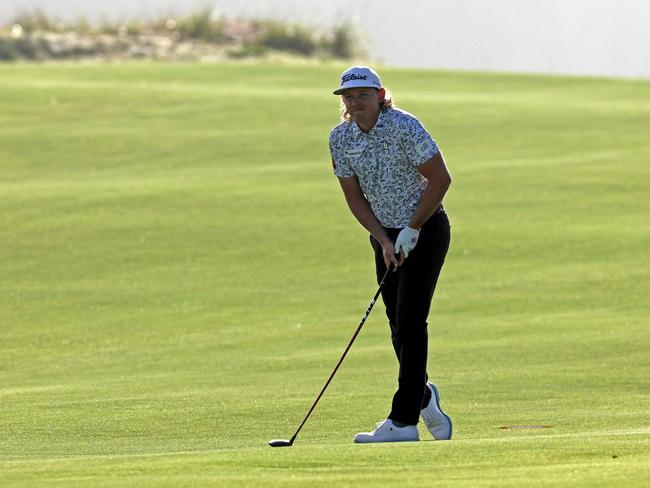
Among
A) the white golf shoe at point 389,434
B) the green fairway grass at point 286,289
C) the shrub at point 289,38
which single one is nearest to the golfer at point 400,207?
the white golf shoe at point 389,434

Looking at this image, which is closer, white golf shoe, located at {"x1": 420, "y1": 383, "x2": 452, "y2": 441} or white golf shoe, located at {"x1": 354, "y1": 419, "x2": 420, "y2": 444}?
white golf shoe, located at {"x1": 354, "y1": 419, "x2": 420, "y2": 444}

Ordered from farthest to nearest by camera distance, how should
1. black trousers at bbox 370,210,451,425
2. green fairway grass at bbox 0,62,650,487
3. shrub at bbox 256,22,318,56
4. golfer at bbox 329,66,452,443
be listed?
1. shrub at bbox 256,22,318,56
2. black trousers at bbox 370,210,451,425
3. golfer at bbox 329,66,452,443
4. green fairway grass at bbox 0,62,650,487

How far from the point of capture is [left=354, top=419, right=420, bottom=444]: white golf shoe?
25.5ft

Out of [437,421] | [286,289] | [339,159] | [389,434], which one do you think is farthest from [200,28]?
[389,434]

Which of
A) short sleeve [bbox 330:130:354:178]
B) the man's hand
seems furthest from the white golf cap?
the man's hand

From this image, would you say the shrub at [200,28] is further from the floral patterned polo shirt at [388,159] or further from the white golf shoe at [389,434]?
the white golf shoe at [389,434]

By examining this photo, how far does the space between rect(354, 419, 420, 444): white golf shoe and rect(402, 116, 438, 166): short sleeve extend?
1351 millimetres

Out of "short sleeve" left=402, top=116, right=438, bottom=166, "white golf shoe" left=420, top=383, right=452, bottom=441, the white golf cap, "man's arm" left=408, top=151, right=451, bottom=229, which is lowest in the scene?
"white golf shoe" left=420, top=383, right=452, bottom=441

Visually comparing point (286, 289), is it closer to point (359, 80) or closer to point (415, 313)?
point (415, 313)

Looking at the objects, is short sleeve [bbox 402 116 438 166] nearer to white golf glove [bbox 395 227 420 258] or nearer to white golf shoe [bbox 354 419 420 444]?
white golf glove [bbox 395 227 420 258]

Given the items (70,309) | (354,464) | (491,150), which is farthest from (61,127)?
(354,464)

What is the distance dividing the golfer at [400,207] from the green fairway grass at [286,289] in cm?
28

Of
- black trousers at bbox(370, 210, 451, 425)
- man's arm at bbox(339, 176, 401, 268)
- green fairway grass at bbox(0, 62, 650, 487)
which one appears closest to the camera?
green fairway grass at bbox(0, 62, 650, 487)

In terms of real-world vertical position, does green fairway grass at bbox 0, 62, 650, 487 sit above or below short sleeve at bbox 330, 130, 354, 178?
below
